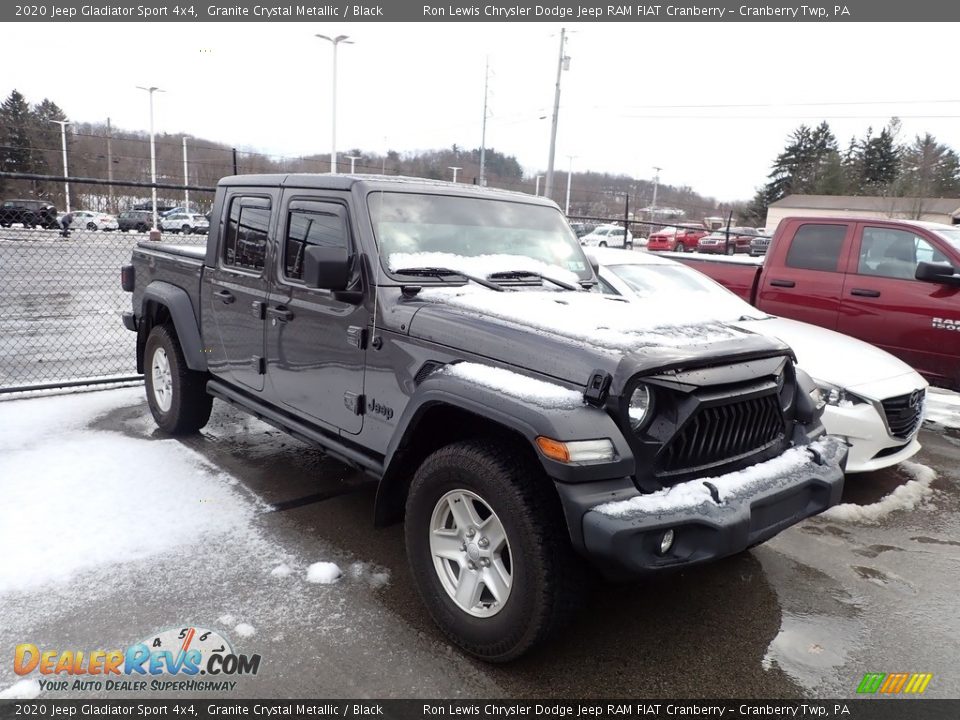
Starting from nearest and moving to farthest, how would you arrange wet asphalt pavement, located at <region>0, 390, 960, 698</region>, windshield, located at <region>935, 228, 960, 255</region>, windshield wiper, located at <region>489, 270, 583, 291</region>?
wet asphalt pavement, located at <region>0, 390, 960, 698</region>, windshield wiper, located at <region>489, 270, 583, 291</region>, windshield, located at <region>935, 228, 960, 255</region>

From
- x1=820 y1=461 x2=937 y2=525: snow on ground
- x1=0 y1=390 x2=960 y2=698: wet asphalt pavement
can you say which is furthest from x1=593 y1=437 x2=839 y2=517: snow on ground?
x1=820 y1=461 x2=937 y2=525: snow on ground

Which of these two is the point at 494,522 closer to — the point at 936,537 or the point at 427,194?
the point at 427,194

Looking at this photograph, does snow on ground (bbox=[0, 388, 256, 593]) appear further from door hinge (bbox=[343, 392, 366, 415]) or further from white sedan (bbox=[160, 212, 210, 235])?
white sedan (bbox=[160, 212, 210, 235])

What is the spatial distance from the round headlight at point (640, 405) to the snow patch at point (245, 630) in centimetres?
191

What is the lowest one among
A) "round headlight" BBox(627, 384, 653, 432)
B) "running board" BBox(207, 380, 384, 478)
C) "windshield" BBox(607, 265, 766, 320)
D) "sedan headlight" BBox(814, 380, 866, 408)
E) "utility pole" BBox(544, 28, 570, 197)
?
"running board" BBox(207, 380, 384, 478)

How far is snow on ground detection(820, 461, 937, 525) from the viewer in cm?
450

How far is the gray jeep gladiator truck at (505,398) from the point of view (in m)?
2.53

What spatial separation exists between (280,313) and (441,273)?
1.12 meters

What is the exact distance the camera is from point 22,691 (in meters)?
2.58

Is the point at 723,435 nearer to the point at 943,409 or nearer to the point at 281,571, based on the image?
the point at 281,571

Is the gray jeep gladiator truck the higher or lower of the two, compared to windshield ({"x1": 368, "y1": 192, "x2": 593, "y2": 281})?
lower

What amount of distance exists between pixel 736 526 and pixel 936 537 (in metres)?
2.65

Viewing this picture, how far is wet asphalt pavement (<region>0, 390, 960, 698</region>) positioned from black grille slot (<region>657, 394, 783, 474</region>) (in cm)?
89

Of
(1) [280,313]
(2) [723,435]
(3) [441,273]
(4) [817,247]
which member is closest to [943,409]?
(4) [817,247]
